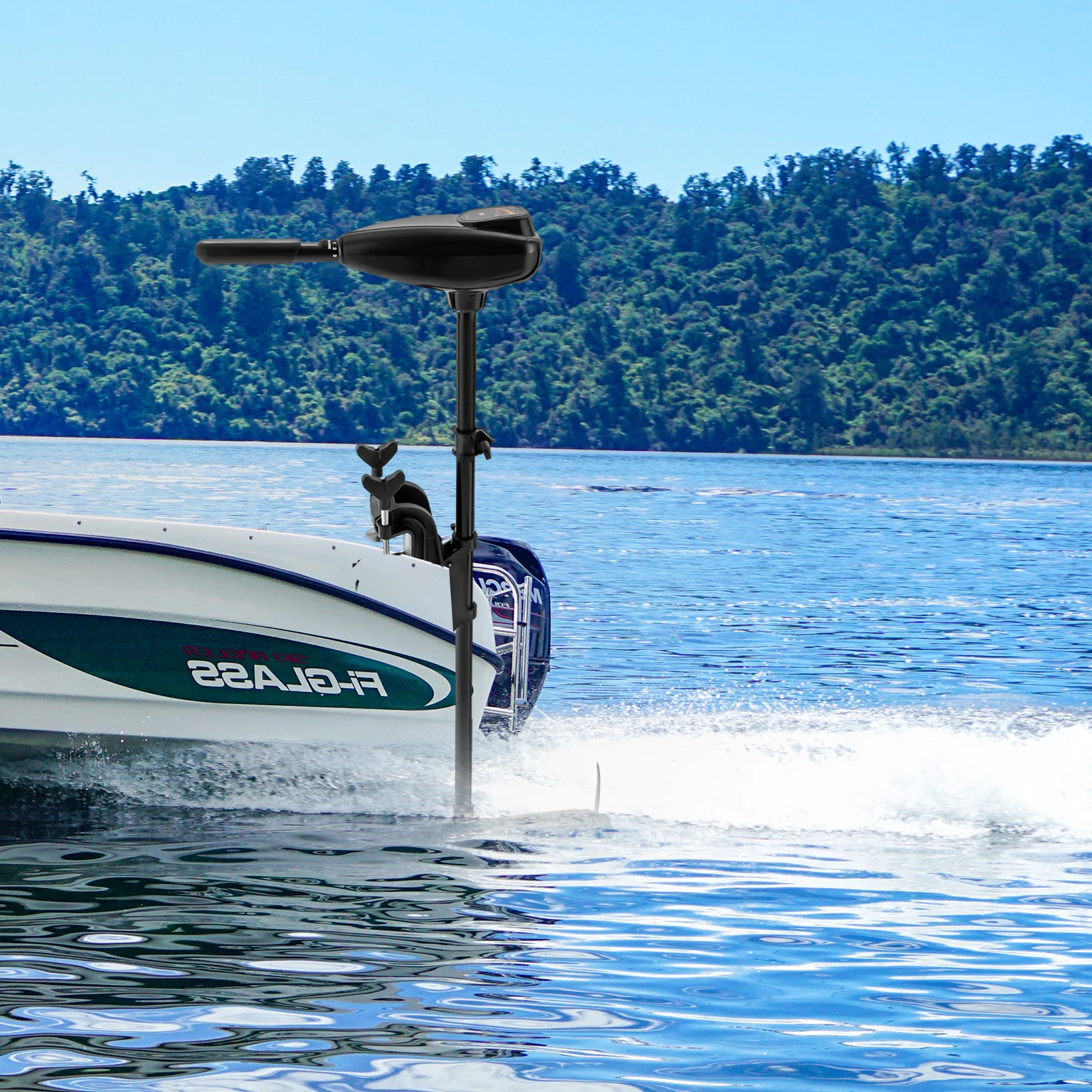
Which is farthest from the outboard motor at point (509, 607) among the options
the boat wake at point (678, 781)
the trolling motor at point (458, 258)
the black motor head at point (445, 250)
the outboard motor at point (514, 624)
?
the black motor head at point (445, 250)

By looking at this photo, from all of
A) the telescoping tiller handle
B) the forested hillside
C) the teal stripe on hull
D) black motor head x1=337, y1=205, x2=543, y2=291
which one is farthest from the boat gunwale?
the forested hillside

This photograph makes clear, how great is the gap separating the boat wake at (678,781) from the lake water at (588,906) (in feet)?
0.05

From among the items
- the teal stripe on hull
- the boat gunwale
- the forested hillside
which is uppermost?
the forested hillside

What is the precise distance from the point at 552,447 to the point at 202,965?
84.2 meters

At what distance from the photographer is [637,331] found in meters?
92.1

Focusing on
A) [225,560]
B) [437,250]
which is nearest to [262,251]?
[437,250]

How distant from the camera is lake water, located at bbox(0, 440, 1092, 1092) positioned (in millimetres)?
3459

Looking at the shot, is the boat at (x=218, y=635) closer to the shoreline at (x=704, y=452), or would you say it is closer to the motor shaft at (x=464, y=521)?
the motor shaft at (x=464, y=521)

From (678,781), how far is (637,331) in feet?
285

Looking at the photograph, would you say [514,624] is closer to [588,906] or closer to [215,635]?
[215,635]

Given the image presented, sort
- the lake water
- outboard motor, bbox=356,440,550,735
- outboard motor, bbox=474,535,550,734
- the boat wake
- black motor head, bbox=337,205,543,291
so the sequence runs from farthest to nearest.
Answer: outboard motor, bbox=474,535,550,734 < the boat wake < outboard motor, bbox=356,440,550,735 < black motor head, bbox=337,205,543,291 < the lake water

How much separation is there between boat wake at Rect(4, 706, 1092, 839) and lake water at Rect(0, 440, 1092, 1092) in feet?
0.05

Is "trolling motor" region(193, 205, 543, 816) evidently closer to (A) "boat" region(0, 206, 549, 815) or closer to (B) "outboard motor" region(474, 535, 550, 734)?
(A) "boat" region(0, 206, 549, 815)

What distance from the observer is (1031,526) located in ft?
113
